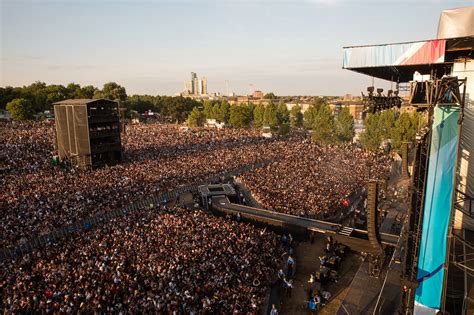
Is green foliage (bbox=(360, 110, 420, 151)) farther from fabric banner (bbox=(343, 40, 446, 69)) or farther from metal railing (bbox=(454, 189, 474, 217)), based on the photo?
metal railing (bbox=(454, 189, 474, 217))

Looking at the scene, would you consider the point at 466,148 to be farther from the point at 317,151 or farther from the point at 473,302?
the point at 317,151

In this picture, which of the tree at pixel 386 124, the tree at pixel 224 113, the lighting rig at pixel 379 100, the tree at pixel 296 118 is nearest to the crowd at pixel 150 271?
the lighting rig at pixel 379 100

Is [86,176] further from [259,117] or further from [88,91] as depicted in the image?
[88,91]

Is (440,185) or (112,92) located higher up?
(112,92)

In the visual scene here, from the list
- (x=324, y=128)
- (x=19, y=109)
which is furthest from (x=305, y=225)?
(x=19, y=109)

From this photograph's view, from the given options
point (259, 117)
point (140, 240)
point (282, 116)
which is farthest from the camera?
point (282, 116)

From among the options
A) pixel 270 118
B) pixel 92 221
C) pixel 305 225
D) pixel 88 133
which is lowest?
pixel 305 225

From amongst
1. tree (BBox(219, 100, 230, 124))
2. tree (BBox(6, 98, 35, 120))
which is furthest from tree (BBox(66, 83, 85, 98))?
tree (BBox(219, 100, 230, 124))
